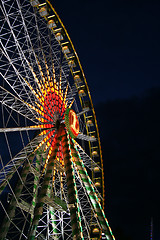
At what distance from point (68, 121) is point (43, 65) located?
18.1ft

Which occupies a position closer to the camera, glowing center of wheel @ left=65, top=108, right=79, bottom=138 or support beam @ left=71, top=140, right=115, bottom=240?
support beam @ left=71, top=140, right=115, bottom=240

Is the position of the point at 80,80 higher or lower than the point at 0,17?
lower

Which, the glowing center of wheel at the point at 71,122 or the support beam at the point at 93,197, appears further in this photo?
the glowing center of wheel at the point at 71,122

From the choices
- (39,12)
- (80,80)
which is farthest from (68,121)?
(39,12)

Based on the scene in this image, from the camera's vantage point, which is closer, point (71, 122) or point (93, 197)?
point (93, 197)

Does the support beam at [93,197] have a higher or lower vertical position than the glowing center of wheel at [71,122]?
lower

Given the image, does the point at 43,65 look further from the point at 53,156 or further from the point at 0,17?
the point at 53,156

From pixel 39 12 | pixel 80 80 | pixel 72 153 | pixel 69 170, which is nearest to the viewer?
pixel 69 170

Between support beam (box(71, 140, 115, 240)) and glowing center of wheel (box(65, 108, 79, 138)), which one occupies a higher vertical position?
glowing center of wheel (box(65, 108, 79, 138))

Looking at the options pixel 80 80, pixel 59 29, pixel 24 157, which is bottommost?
pixel 24 157

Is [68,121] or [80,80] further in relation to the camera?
[80,80]

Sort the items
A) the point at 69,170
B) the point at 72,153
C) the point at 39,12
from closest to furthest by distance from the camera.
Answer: the point at 69,170 < the point at 72,153 < the point at 39,12

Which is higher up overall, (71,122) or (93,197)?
(71,122)

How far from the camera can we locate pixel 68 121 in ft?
53.1
